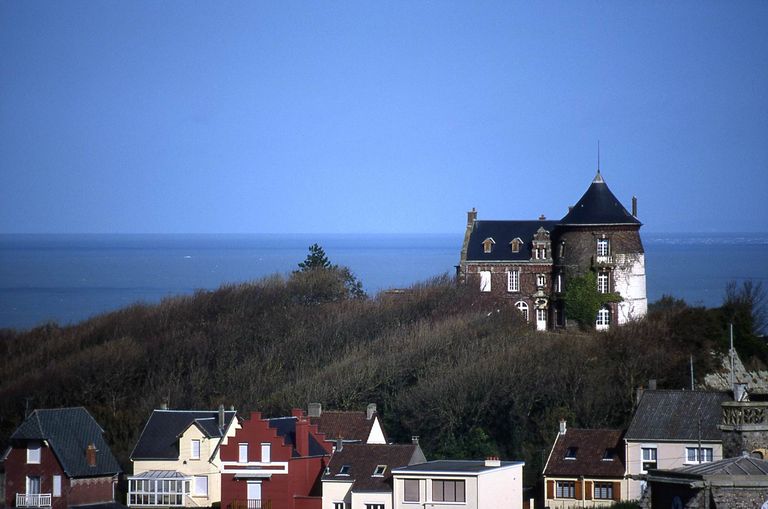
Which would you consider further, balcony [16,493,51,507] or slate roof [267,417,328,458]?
slate roof [267,417,328,458]

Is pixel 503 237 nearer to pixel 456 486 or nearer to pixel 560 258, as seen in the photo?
pixel 560 258

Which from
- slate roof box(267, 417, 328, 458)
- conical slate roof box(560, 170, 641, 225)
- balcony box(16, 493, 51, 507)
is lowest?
balcony box(16, 493, 51, 507)

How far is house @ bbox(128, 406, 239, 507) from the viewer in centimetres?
4891

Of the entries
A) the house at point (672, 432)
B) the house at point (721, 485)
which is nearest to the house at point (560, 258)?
the house at point (672, 432)

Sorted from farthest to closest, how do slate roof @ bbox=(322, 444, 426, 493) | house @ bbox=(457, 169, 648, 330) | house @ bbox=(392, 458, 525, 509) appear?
house @ bbox=(457, 169, 648, 330)
slate roof @ bbox=(322, 444, 426, 493)
house @ bbox=(392, 458, 525, 509)

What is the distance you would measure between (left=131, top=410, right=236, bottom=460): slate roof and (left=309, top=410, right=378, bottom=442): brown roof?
276 cm

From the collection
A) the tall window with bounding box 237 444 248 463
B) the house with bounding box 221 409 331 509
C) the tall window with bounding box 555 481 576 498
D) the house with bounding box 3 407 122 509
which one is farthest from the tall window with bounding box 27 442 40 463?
the tall window with bounding box 555 481 576 498

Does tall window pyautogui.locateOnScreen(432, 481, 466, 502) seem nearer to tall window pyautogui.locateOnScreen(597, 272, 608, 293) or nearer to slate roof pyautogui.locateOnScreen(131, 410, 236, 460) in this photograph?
slate roof pyautogui.locateOnScreen(131, 410, 236, 460)

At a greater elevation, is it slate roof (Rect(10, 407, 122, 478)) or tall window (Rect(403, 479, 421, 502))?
slate roof (Rect(10, 407, 122, 478))

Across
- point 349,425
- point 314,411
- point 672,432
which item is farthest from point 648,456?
point 314,411

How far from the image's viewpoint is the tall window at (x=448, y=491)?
43438 mm

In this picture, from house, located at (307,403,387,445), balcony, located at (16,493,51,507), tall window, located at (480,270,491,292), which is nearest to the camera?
balcony, located at (16,493,51,507)

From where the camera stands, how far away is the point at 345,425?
51.3 meters

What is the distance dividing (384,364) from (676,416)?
61.5ft
